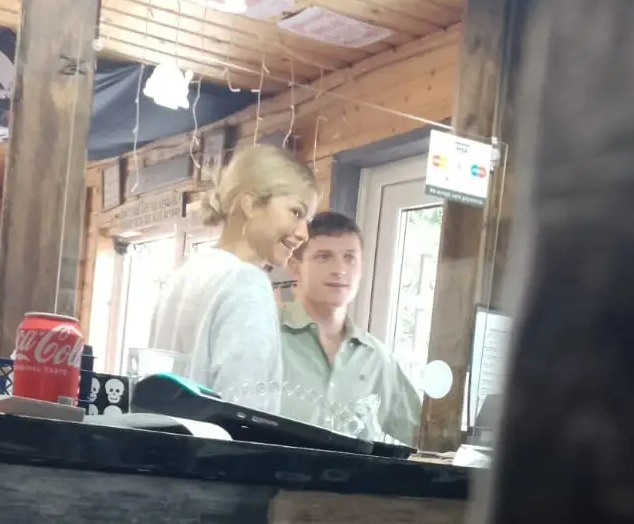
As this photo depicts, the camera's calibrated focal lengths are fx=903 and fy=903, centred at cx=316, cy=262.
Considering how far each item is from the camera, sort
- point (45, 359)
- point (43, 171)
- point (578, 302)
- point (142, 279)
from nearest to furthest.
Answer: point (578, 302) → point (45, 359) → point (43, 171) → point (142, 279)

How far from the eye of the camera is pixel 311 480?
79cm

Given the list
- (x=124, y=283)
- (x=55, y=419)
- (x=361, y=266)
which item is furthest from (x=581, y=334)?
(x=124, y=283)

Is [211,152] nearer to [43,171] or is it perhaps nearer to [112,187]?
[112,187]

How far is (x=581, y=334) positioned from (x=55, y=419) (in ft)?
2.00

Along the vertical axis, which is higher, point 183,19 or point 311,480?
point 183,19

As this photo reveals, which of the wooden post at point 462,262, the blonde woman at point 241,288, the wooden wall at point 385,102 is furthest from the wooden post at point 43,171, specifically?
the wooden wall at point 385,102

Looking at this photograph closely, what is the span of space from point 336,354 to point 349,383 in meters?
0.09

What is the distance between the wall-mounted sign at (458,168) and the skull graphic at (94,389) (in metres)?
0.73

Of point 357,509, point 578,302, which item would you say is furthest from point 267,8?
point 578,302

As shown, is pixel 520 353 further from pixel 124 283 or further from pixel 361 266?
pixel 124 283

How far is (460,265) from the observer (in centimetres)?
165

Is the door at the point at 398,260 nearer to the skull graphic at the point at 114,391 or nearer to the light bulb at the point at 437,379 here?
the light bulb at the point at 437,379

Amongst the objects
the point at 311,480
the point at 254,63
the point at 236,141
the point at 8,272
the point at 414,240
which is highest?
the point at 254,63

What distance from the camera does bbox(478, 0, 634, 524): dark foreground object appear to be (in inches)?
5.5
